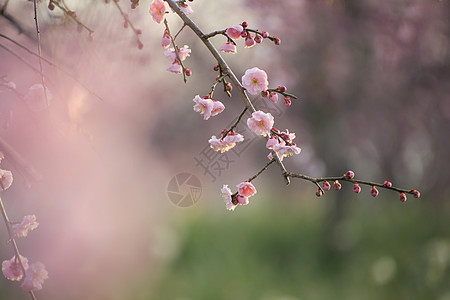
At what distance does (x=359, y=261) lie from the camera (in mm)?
4531

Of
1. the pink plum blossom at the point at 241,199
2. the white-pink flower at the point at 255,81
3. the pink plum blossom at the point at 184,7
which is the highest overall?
the pink plum blossom at the point at 184,7

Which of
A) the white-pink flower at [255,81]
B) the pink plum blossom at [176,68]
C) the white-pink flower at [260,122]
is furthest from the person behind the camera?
the pink plum blossom at [176,68]

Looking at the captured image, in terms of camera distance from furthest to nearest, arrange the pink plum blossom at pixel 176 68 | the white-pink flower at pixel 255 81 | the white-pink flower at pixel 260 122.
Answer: the pink plum blossom at pixel 176 68 → the white-pink flower at pixel 255 81 → the white-pink flower at pixel 260 122

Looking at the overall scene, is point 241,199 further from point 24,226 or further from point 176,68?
point 24,226

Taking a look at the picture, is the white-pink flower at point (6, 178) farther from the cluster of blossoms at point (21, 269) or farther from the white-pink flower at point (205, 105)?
the white-pink flower at point (205, 105)

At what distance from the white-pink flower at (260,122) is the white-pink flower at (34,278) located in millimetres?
714

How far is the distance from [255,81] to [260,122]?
0.47 ft

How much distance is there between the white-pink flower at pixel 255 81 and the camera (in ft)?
3.90

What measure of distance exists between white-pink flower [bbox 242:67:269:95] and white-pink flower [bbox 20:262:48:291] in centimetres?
75

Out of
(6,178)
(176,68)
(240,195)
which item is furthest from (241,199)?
(6,178)

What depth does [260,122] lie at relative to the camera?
1102 mm

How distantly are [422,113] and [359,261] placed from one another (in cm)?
157

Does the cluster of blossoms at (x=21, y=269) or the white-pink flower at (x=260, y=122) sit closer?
the white-pink flower at (x=260, y=122)

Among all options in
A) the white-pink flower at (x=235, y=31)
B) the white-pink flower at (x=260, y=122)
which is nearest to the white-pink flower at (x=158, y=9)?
the white-pink flower at (x=235, y=31)
